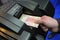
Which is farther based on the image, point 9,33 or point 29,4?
point 29,4

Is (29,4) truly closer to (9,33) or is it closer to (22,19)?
(22,19)

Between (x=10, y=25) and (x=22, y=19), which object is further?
(x=22, y=19)

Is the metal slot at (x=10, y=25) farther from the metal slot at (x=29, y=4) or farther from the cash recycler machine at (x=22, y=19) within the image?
the metal slot at (x=29, y=4)

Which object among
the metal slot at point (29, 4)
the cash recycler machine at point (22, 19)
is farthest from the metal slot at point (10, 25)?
the metal slot at point (29, 4)

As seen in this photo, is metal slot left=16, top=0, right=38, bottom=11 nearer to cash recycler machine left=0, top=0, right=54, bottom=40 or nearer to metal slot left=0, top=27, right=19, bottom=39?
cash recycler machine left=0, top=0, right=54, bottom=40

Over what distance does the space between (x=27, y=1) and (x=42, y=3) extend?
124mm

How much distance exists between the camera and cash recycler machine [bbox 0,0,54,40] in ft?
2.54

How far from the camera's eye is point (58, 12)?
1139mm

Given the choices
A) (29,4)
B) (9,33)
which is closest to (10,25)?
(9,33)

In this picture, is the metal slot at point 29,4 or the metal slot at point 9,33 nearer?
the metal slot at point 9,33

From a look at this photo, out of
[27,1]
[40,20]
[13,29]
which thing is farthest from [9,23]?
[27,1]

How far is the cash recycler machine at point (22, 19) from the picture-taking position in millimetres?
774

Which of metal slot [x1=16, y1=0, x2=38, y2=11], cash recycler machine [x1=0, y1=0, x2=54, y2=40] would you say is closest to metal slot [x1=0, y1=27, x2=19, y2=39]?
cash recycler machine [x1=0, y1=0, x2=54, y2=40]

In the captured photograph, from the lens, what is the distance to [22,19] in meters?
0.90
